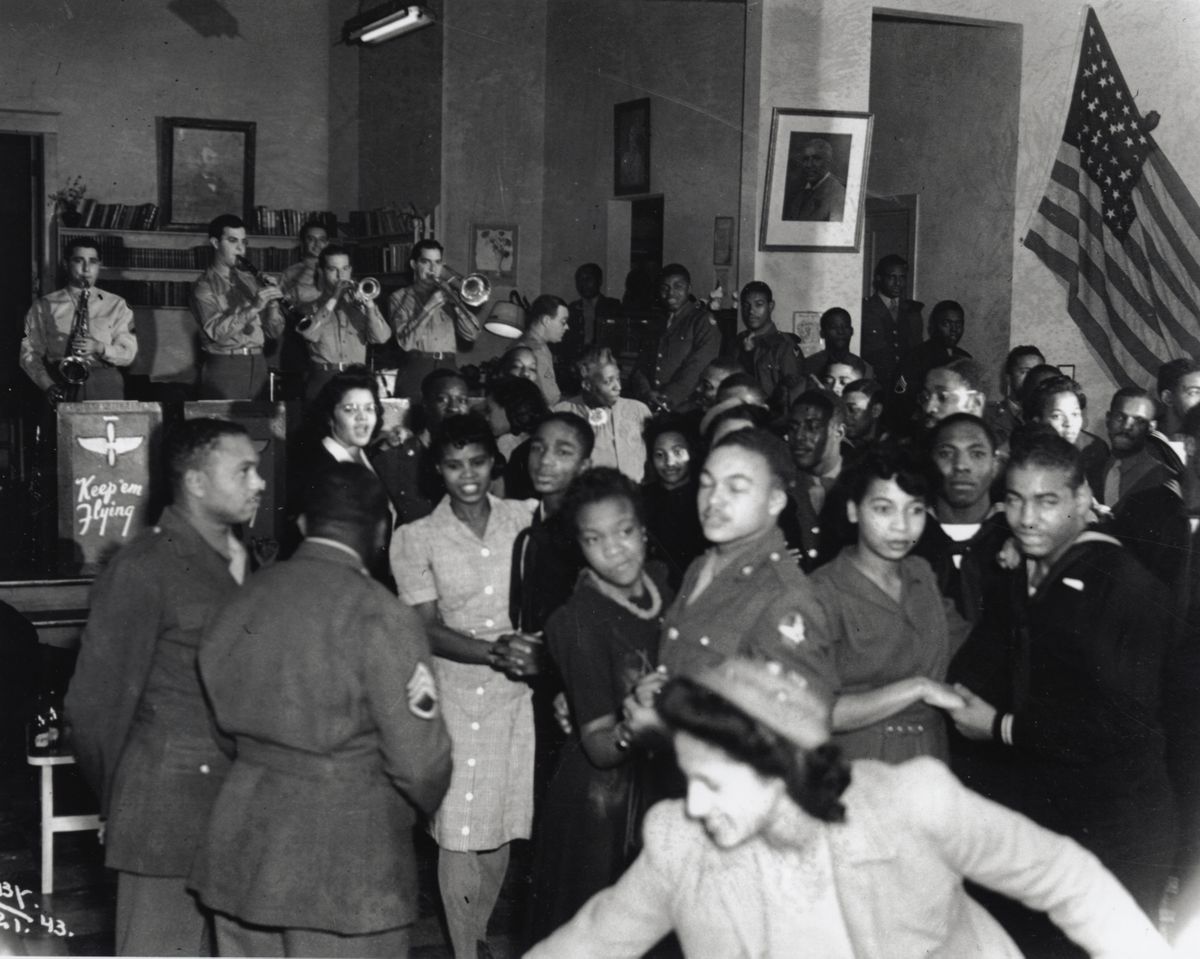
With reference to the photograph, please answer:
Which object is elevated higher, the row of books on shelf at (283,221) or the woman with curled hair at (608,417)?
the row of books on shelf at (283,221)

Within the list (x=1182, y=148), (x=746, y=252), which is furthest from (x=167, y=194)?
(x=1182, y=148)

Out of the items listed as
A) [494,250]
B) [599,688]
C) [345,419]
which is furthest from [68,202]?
[599,688]

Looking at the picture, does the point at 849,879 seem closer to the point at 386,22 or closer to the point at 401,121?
the point at 386,22

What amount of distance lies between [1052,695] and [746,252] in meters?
6.21

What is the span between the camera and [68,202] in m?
10.9

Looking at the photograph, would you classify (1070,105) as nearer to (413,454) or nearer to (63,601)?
(413,454)

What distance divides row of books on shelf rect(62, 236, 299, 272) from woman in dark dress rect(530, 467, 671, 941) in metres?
8.56

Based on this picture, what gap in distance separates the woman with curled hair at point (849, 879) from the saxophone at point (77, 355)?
551 centimetres

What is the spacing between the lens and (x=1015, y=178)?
942 centimetres

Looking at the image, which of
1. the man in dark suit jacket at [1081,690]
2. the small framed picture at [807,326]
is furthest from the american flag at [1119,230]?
the man in dark suit jacket at [1081,690]

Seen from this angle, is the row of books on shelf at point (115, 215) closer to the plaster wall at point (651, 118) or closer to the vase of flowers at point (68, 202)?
the vase of flowers at point (68, 202)

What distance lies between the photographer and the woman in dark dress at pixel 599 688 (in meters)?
2.99

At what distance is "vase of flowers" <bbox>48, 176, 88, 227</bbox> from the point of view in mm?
10938

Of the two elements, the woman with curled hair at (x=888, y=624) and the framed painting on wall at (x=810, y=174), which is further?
the framed painting on wall at (x=810, y=174)
